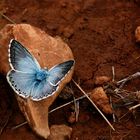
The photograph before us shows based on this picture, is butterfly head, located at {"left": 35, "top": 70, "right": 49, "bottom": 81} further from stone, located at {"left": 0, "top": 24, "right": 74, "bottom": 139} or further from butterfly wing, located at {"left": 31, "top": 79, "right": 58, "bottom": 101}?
stone, located at {"left": 0, "top": 24, "right": 74, "bottom": 139}

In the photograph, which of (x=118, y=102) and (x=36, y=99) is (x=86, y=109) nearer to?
(x=118, y=102)

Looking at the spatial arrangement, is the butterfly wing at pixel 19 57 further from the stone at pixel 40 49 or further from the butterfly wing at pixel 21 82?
the stone at pixel 40 49

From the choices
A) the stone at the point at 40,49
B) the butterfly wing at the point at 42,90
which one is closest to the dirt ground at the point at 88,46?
the stone at the point at 40,49

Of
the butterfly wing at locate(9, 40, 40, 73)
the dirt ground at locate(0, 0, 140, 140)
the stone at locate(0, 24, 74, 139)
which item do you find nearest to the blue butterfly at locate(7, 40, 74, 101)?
the butterfly wing at locate(9, 40, 40, 73)

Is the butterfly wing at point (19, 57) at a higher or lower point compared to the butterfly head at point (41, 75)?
higher

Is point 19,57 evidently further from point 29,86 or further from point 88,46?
point 88,46

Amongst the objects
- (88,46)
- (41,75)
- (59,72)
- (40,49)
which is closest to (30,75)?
(41,75)

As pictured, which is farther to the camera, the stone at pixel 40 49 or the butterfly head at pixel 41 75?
the stone at pixel 40 49
